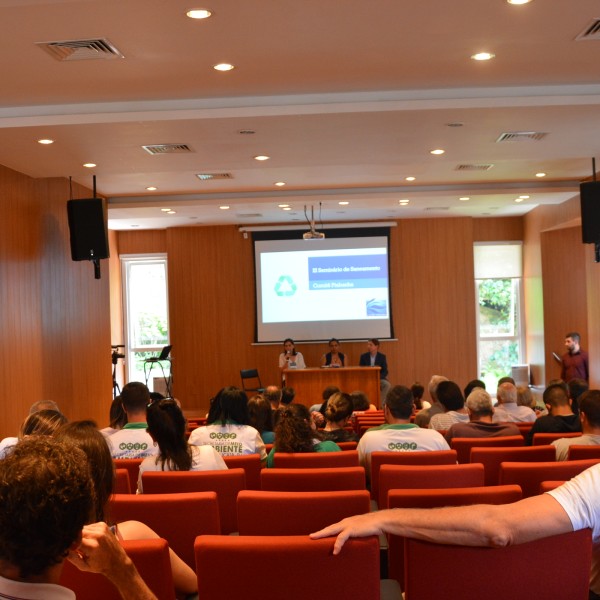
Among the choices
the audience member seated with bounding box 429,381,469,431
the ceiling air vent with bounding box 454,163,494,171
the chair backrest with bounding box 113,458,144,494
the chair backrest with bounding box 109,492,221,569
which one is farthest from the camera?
the ceiling air vent with bounding box 454,163,494,171

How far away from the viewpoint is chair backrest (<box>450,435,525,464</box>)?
4867 mm

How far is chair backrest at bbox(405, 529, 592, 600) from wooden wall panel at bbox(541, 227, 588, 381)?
13.1 meters

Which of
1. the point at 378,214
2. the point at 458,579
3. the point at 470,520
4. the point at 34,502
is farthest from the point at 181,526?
the point at 378,214

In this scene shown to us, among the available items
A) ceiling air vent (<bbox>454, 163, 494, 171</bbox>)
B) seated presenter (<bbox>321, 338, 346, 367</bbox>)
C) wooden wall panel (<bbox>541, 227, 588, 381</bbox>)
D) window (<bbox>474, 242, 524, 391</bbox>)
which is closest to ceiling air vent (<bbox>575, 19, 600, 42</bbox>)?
ceiling air vent (<bbox>454, 163, 494, 171</bbox>)

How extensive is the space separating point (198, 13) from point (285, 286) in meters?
10.6

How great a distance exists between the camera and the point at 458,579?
2.05 meters

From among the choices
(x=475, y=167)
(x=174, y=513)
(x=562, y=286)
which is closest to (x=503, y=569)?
(x=174, y=513)

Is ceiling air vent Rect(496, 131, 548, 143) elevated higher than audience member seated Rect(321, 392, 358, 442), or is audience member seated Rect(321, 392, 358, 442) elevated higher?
ceiling air vent Rect(496, 131, 548, 143)

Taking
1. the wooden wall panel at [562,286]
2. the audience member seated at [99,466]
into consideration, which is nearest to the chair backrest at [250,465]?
the audience member seated at [99,466]

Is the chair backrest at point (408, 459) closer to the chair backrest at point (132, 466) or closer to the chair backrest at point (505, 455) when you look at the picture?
the chair backrest at point (505, 455)

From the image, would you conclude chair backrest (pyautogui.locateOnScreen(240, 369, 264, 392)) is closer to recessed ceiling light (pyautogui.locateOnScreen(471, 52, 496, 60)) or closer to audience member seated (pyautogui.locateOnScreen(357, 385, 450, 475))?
recessed ceiling light (pyautogui.locateOnScreen(471, 52, 496, 60))

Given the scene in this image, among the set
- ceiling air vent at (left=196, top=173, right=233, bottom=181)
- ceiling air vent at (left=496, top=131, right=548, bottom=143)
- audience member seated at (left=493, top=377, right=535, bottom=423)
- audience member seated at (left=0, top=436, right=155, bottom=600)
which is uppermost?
ceiling air vent at (left=196, top=173, right=233, bottom=181)

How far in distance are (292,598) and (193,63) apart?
14.6 ft

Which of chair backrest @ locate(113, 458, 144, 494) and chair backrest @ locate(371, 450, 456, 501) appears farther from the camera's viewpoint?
chair backrest @ locate(113, 458, 144, 494)
